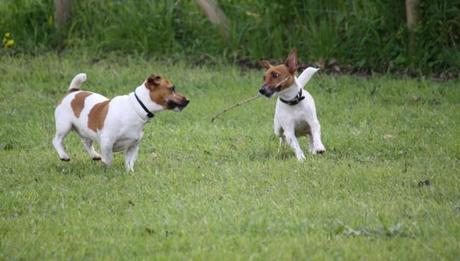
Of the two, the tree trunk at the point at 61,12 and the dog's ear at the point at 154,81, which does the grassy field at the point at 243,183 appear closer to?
the dog's ear at the point at 154,81

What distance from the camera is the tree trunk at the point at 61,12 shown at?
53.3 feet

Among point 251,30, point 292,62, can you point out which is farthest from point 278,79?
point 251,30

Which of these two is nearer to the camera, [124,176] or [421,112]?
[124,176]

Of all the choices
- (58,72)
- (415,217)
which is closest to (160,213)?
(415,217)

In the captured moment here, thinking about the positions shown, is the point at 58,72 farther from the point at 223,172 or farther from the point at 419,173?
the point at 419,173

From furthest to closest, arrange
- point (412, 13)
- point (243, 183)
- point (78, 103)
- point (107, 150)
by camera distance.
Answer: point (412, 13) → point (78, 103) → point (107, 150) → point (243, 183)

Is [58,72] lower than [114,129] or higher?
lower

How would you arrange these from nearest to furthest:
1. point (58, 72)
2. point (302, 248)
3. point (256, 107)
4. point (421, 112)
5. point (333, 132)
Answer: point (302, 248) < point (333, 132) < point (421, 112) < point (256, 107) < point (58, 72)

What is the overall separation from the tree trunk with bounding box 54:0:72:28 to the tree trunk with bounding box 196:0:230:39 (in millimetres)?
2587

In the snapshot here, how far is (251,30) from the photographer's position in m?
15.6

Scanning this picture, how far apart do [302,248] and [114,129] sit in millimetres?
3425

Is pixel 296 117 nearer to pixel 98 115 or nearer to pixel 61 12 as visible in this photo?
pixel 98 115

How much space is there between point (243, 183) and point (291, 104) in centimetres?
170

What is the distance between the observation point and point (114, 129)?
9094mm
